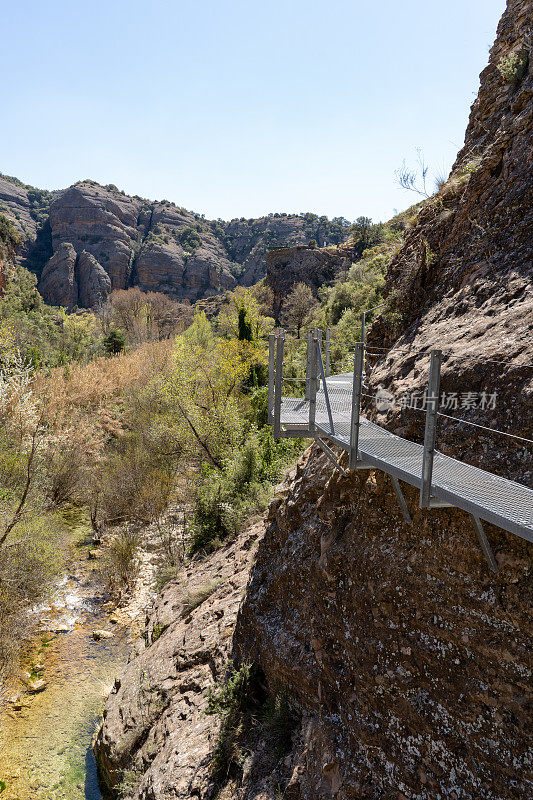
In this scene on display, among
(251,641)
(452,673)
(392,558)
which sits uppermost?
(392,558)

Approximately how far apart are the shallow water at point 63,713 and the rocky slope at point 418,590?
4.81 ft

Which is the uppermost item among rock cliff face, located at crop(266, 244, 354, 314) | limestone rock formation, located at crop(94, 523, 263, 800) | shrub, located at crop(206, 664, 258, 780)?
rock cliff face, located at crop(266, 244, 354, 314)

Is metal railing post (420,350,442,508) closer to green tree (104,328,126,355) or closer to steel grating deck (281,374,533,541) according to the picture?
steel grating deck (281,374,533,541)

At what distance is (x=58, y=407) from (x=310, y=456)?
1684 cm

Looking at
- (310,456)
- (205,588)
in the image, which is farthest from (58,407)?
(310,456)

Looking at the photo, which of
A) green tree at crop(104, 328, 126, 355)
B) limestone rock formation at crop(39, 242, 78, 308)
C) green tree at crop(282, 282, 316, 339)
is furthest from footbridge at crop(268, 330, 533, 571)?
limestone rock formation at crop(39, 242, 78, 308)

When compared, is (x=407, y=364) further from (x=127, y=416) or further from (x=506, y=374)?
(x=127, y=416)

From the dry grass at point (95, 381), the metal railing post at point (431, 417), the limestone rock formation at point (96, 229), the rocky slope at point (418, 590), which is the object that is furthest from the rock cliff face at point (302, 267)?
the metal railing post at point (431, 417)

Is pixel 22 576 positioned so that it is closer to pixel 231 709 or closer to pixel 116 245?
pixel 231 709

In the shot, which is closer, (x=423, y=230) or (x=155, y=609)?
(x=423, y=230)

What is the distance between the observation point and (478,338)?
15.7ft

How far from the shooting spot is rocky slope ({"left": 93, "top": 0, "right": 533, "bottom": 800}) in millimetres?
3424

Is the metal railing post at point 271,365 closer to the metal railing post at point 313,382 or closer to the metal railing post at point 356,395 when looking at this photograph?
the metal railing post at point 313,382

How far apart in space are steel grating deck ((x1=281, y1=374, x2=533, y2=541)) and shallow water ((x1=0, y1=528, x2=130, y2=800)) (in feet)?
28.8
